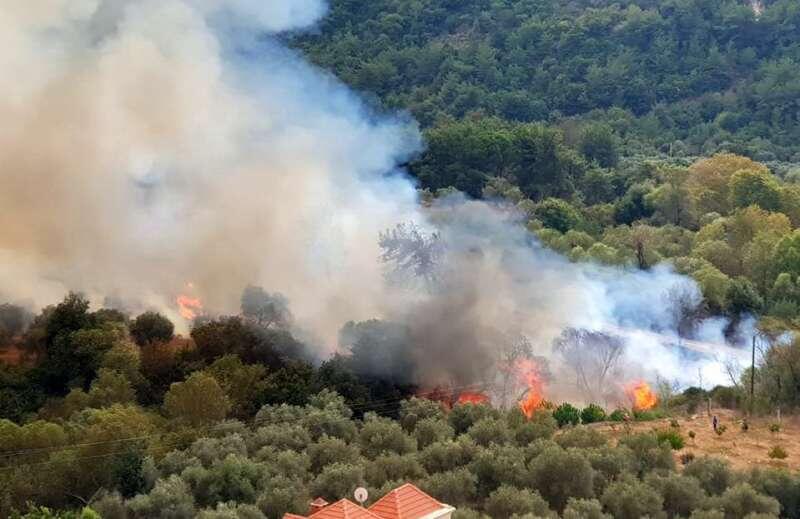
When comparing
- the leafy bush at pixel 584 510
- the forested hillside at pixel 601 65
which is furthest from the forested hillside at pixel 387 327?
the forested hillside at pixel 601 65

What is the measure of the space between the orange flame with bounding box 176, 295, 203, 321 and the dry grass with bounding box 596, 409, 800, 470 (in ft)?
62.7

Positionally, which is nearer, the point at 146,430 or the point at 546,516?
the point at 546,516

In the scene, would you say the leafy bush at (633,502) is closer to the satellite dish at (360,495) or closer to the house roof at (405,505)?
the house roof at (405,505)

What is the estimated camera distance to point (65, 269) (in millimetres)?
49625

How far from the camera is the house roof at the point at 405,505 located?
2541 centimetres

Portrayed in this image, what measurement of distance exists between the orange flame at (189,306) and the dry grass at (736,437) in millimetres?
19105

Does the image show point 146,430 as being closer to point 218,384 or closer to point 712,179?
point 218,384

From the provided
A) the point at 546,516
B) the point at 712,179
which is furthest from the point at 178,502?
the point at 712,179

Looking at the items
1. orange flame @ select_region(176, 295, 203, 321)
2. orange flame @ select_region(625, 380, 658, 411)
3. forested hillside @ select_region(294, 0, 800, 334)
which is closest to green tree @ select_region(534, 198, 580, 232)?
forested hillside @ select_region(294, 0, 800, 334)

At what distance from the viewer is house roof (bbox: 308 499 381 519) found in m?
24.4

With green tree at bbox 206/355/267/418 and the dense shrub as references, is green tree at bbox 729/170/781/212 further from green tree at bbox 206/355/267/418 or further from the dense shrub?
green tree at bbox 206/355/267/418

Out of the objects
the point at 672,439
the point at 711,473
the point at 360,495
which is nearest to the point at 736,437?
the point at 672,439

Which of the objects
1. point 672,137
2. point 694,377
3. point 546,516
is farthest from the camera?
point 672,137

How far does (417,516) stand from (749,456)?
48.5ft
